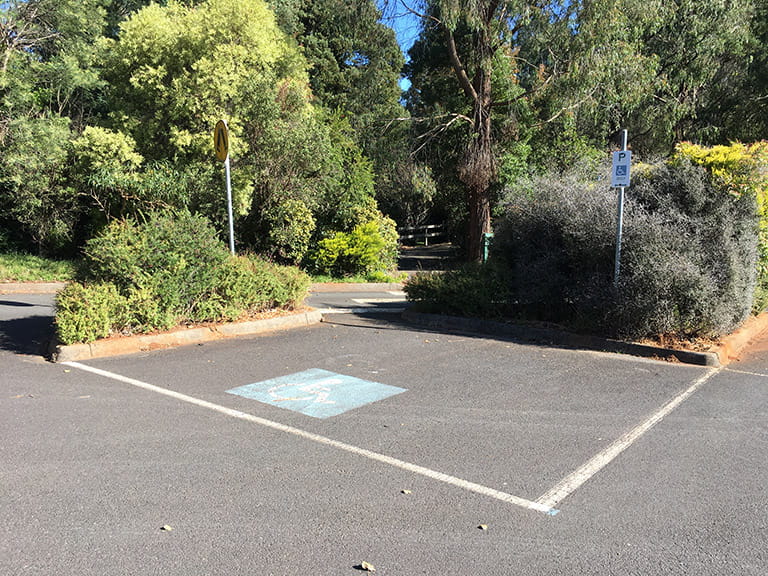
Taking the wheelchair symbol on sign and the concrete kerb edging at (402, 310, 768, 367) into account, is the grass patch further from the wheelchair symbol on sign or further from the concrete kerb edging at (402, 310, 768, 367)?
the wheelchair symbol on sign

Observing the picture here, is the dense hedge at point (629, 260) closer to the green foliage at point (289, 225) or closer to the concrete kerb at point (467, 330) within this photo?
the concrete kerb at point (467, 330)

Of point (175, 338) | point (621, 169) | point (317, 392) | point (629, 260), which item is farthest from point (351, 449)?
point (621, 169)

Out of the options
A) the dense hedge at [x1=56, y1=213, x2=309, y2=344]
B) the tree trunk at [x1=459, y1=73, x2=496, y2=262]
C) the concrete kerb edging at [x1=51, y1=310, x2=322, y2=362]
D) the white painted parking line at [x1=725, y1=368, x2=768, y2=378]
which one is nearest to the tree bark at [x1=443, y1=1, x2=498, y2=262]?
the tree trunk at [x1=459, y1=73, x2=496, y2=262]

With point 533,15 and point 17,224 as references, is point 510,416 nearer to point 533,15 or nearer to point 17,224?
point 533,15

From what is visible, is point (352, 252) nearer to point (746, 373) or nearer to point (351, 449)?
point (746, 373)

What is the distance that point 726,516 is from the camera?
3756 mm

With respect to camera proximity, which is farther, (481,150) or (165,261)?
(481,150)

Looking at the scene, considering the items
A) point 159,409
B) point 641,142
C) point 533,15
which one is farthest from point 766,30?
point 159,409

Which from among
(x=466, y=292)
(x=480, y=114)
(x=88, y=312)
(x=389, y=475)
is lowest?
(x=389, y=475)

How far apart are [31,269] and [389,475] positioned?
54.0 ft

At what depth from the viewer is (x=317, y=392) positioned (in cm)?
641

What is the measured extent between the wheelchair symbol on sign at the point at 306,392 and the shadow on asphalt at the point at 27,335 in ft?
11.9

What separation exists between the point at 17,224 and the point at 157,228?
1410 centimetres

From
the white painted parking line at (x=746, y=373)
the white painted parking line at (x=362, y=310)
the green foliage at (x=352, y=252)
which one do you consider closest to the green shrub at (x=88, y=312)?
the white painted parking line at (x=362, y=310)
